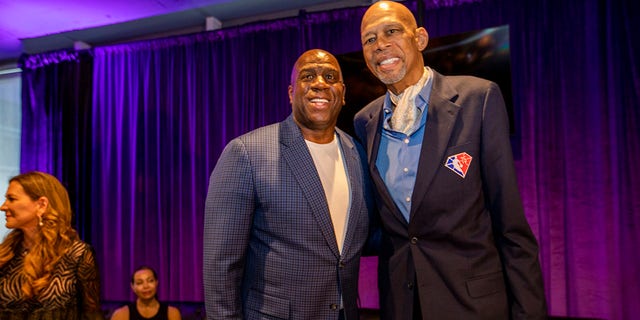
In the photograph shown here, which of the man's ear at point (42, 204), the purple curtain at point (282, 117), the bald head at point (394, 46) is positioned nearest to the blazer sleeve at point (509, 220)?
the bald head at point (394, 46)

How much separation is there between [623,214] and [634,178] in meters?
0.32

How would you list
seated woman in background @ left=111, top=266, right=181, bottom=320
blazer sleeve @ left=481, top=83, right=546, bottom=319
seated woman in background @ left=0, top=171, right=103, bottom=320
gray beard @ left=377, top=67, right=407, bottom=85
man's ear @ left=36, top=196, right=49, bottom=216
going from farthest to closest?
seated woman in background @ left=111, top=266, right=181, bottom=320 → man's ear @ left=36, top=196, right=49, bottom=216 → seated woman in background @ left=0, top=171, right=103, bottom=320 → gray beard @ left=377, top=67, right=407, bottom=85 → blazer sleeve @ left=481, top=83, right=546, bottom=319

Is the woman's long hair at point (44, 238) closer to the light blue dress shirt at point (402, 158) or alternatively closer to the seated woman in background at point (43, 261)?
the seated woman in background at point (43, 261)

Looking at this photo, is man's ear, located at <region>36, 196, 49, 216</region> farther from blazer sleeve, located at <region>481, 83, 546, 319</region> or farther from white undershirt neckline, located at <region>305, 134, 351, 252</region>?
blazer sleeve, located at <region>481, 83, 546, 319</region>

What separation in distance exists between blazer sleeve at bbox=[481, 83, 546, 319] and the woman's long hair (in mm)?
2247

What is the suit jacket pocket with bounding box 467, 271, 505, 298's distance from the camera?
1461mm

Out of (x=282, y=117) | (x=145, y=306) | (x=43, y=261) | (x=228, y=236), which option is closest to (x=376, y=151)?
(x=228, y=236)

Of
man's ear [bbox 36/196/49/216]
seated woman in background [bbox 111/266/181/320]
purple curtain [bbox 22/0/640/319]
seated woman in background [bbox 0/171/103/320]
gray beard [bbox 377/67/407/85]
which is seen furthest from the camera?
seated woman in background [bbox 111/266/181/320]

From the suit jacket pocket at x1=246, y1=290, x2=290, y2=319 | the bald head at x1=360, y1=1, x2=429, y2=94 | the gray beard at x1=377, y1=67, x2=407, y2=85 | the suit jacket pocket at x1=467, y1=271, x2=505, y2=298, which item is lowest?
the suit jacket pocket at x1=246, y1=290, x2=290, y2=319

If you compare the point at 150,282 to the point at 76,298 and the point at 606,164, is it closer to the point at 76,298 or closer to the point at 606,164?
the point at 76,298

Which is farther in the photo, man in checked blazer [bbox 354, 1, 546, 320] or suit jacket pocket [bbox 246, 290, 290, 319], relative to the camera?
suit jacket pocket [bbox 246, 290, 290, 319]

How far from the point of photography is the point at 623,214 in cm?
394

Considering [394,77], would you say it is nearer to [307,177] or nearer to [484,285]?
[307,177]

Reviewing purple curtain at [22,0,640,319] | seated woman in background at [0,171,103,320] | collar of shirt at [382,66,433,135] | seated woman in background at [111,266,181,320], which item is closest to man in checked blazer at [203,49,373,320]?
collar of shirt at [382,66,433,135]
